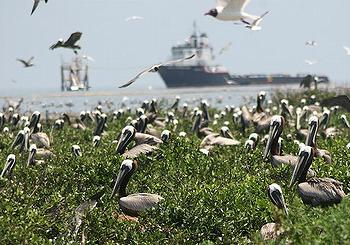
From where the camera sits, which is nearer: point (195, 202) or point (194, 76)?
point (195, 202)

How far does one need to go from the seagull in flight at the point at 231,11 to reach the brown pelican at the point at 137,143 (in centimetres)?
299

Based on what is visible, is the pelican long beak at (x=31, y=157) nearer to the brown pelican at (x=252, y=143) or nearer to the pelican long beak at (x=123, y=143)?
the pelican long beak at (x=123, y=143)

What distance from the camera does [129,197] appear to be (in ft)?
34.9

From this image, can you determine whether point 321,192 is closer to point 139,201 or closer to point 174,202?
point 174,202

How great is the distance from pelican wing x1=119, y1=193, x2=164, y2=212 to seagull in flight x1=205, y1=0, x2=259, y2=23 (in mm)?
2323

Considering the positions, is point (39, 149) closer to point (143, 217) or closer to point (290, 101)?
point (143, 217)

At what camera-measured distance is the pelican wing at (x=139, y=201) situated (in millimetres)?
10336

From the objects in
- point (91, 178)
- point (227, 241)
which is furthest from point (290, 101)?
point (227, 241)

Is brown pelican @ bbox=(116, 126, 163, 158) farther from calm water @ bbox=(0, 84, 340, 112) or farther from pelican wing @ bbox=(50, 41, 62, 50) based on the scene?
calm water @ bbox=(0, 84, 340, 112)

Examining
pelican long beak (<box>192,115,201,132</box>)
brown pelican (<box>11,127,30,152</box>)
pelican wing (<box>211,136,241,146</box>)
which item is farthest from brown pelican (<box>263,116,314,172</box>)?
pelican long beak (<box>192,115,201,132</box>)

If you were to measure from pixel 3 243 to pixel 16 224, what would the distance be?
37 cm

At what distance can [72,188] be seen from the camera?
11320 mm

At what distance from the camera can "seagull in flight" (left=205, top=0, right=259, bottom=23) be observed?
10.9 m

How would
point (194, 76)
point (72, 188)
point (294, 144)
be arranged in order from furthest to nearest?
point (194, 76)
point (294, 144)
point (72, 188)
